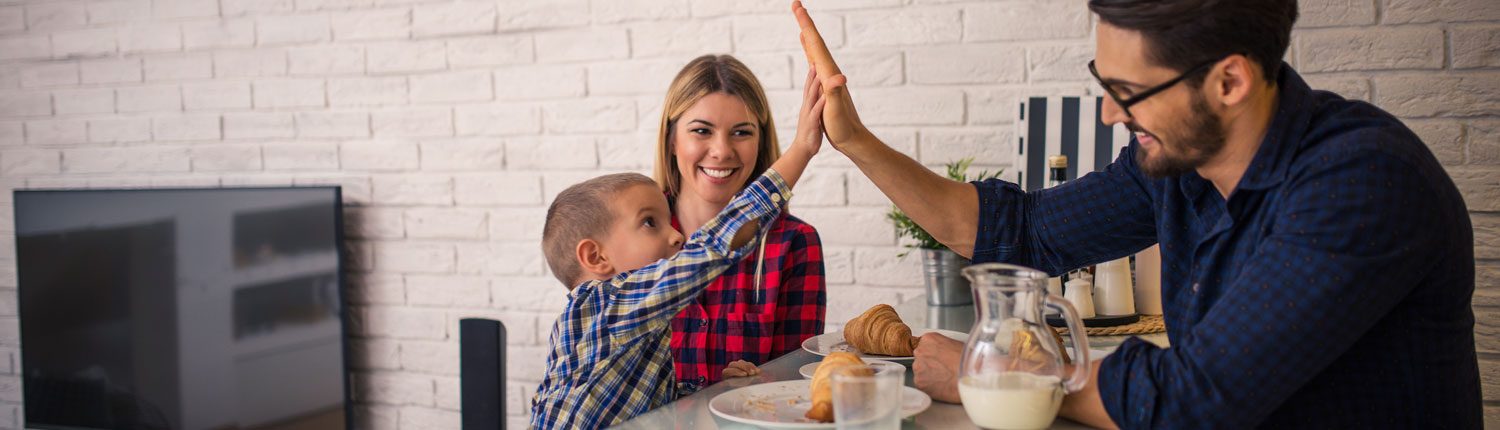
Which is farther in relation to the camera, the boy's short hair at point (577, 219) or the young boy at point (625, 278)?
the boy's short hair at point (577, 219)

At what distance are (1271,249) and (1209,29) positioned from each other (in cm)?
23

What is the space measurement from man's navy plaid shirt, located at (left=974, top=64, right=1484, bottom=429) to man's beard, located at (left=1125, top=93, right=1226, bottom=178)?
6 centimetres

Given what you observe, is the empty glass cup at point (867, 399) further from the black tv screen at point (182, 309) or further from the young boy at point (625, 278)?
the black tv screen at point (182, 309)

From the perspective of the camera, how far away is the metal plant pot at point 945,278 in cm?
211

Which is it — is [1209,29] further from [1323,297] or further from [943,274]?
[943,274]

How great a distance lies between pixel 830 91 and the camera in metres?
1.49

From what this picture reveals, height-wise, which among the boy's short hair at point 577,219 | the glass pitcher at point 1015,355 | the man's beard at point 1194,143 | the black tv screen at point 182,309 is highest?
the man's beard at point 1194,143

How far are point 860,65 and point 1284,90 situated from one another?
156cm

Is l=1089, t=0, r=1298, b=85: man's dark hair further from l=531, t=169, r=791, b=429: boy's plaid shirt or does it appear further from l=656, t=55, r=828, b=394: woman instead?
l=656, t=55, r=828, b=394: woman

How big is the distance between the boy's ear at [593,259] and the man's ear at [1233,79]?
0.86 metres

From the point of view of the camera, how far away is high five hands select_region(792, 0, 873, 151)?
58.8 inches

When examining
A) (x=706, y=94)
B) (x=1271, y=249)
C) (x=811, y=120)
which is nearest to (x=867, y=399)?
(x=1271, y=249)

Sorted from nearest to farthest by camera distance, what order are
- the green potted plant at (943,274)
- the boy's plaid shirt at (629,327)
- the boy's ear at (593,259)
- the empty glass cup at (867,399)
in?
the empty glass cup at (867,399) → the boy's plaid shirt at (629,327) → the boy's ear at (593,259) → the green potted plant at (943,274)

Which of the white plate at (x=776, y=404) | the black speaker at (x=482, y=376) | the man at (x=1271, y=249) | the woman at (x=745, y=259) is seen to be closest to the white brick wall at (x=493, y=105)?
the woman at (x=745, y=259)
